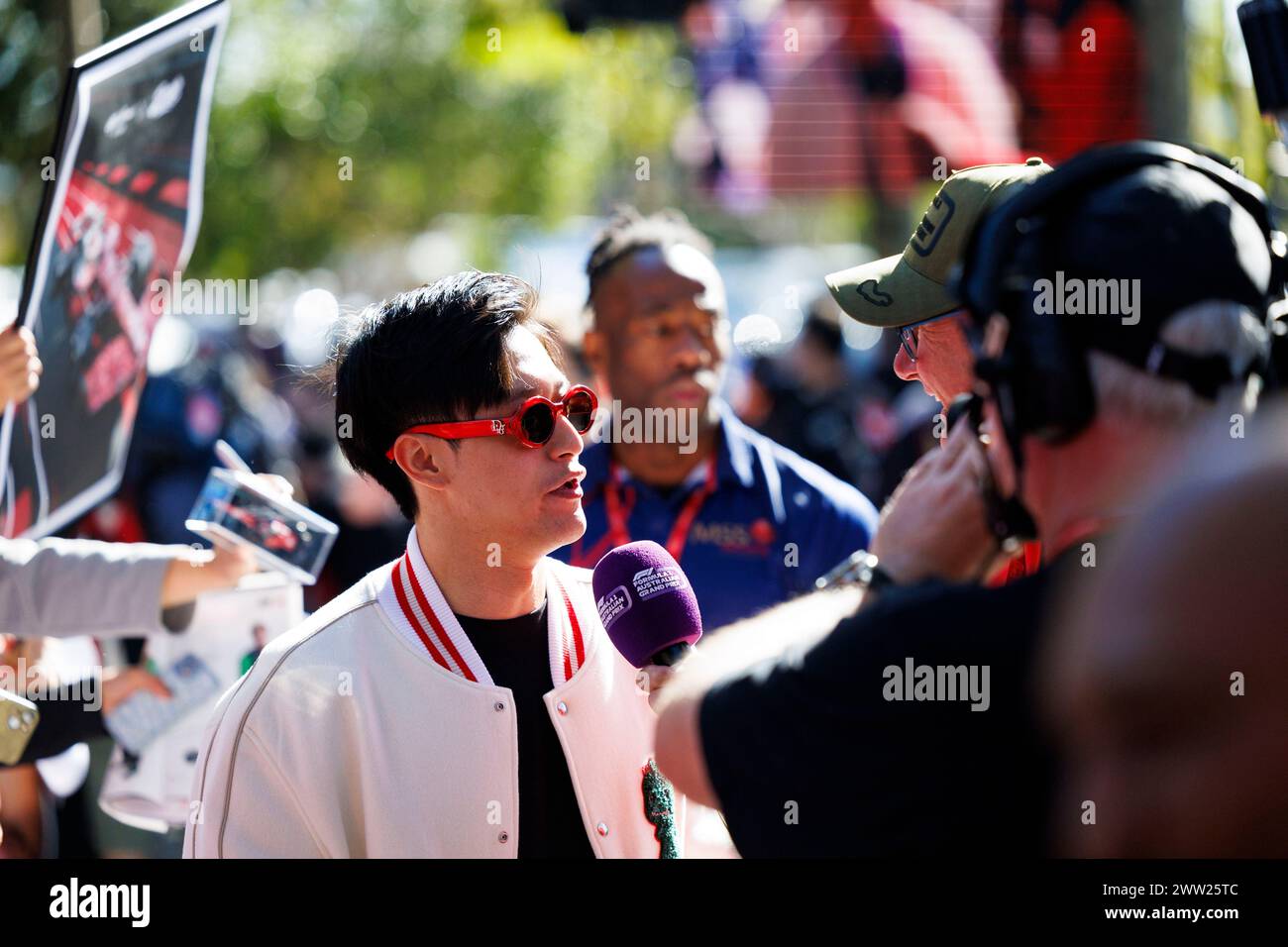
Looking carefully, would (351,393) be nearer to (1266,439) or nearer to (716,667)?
(716,667)

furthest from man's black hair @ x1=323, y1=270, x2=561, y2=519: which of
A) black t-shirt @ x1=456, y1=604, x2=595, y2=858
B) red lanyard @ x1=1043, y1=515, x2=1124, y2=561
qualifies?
red lanyard @ x1=1043, y1=515, x2=1124, y2=561

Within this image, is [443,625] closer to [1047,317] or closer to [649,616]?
[649,616]

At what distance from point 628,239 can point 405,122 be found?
14.3 m

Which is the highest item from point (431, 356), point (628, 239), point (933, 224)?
point (628, 239)

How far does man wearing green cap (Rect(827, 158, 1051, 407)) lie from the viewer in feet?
8.62

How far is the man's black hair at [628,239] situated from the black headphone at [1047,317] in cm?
266

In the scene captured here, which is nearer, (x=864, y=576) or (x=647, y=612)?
(x=864, y=576)

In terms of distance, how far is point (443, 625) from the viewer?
2551mm

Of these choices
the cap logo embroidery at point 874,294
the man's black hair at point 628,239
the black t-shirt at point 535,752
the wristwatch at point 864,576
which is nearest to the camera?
the wristwatch at point 864,576

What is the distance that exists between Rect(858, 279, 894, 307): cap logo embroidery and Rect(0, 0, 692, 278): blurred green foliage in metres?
11.7

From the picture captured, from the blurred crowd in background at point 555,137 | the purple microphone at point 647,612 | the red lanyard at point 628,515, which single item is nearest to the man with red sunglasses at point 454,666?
the purple microphone at point 647,612

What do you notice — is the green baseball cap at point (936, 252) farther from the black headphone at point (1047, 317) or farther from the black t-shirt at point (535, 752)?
the black t-shirt at point (535, 752)

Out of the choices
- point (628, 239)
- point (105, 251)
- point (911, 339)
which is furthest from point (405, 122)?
point (911, 339)

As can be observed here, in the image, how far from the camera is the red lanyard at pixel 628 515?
13.3ft
